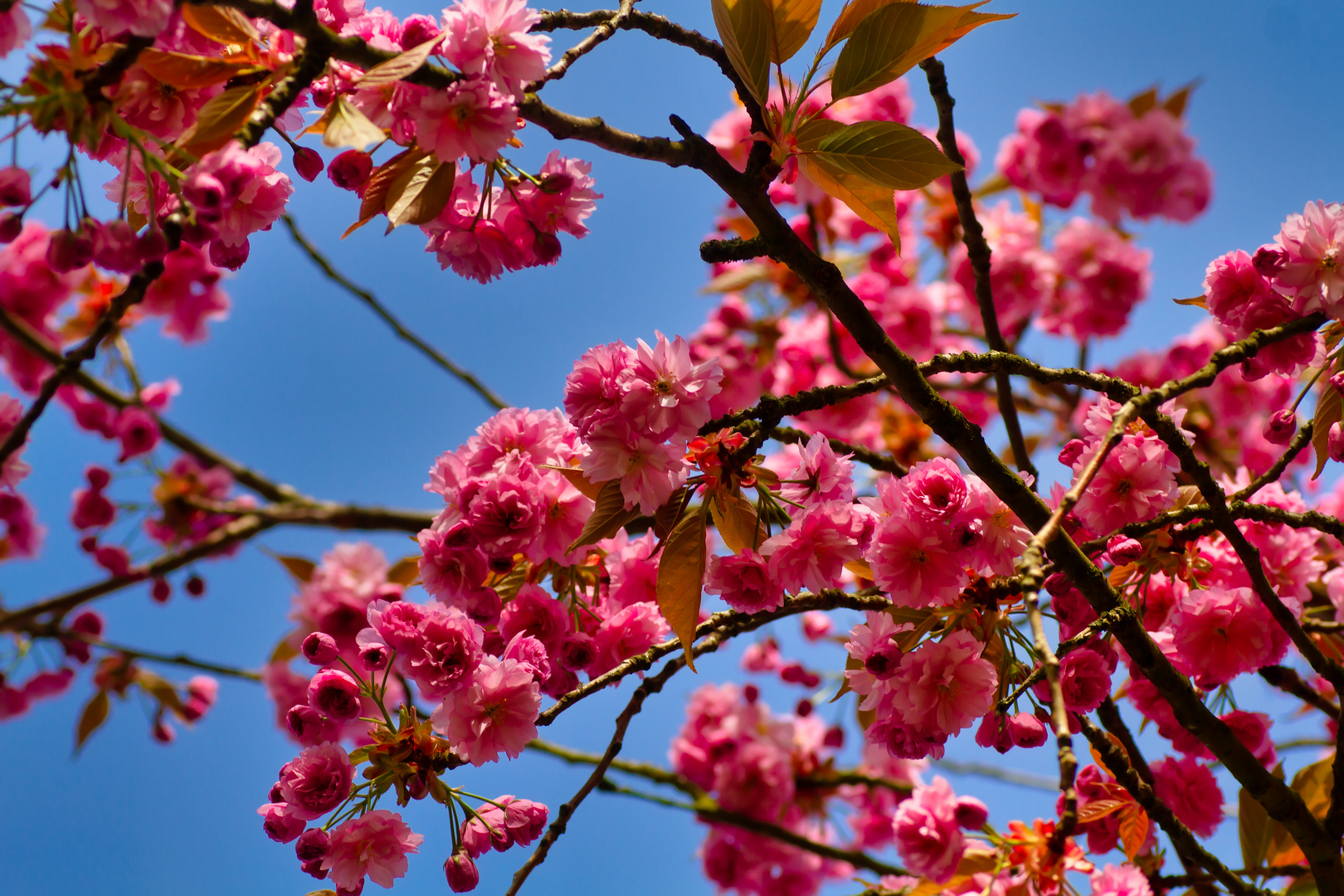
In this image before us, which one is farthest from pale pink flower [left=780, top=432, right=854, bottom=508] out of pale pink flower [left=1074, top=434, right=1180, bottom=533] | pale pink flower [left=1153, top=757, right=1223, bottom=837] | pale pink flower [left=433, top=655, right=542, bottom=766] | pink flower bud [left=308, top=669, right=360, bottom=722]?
pale pink flower [left=1153, top=757, right=1223, bottom=837]

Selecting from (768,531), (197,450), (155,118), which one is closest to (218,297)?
(197,450)

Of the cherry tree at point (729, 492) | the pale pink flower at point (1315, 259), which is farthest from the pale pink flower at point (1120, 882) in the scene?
the pale pink flower at point (1315, 259)

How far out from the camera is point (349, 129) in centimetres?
85

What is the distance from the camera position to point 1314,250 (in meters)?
1.07

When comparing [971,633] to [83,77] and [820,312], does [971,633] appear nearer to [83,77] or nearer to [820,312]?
[83,77]

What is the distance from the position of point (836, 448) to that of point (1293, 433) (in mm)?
731

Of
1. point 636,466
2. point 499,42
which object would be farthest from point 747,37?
point 636,466

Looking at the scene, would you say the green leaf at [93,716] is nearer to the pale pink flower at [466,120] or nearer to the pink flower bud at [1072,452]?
the pale pink flower at [466,120]

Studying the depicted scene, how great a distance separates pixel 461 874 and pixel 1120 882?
101cm

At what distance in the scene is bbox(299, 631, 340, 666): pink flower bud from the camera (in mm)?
1124

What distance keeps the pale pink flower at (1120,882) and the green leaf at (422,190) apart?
4.56ft

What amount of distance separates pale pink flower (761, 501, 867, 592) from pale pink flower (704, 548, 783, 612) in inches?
0.5

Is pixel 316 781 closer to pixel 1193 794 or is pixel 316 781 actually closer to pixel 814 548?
pixel 814 548

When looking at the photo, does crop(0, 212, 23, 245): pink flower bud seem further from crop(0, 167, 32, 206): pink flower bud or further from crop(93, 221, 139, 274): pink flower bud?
crop(93, 221, 139, 274): pink flower bud
